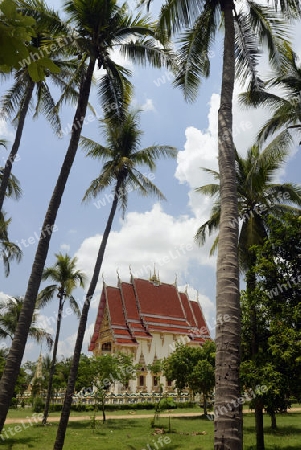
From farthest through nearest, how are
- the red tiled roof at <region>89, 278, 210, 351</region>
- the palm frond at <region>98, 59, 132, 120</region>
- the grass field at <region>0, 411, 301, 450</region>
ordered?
the red tiled roof at <region>89, 278, 210, 351</region> → the grass field at <region>0, 411, 301, 450</region> → the palm frond at <region>98, 59, 132, 120</region>

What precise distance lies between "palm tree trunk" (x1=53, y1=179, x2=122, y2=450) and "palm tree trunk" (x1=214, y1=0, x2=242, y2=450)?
26.1 feet

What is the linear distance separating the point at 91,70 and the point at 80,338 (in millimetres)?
8568

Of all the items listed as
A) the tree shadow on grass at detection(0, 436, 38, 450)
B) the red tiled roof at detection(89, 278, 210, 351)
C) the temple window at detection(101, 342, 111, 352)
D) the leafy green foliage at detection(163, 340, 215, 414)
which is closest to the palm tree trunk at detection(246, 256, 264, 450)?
the tree shadow on grass at detection(0, 436, 38, 450)

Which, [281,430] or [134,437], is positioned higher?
[281,430]

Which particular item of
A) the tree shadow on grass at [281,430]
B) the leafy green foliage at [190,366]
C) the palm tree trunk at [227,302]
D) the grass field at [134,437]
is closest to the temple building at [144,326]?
the leafy green foliage at [190,366]

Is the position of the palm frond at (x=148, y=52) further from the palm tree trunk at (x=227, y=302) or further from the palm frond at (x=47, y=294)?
the palm frond at (x=47, y=294)

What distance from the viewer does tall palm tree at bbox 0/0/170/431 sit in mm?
8266

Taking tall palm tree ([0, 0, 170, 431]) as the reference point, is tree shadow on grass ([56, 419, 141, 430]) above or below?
below

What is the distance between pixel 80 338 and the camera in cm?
1388

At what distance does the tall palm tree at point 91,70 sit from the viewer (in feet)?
27.1

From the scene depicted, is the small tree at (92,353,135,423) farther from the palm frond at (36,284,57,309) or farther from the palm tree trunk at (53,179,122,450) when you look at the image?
the palm tree trunk at (53,179,122,450)

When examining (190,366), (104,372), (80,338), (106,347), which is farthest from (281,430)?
(106,347)

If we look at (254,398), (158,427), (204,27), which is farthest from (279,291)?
(158,427)

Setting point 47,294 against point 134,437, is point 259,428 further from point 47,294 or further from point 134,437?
point 47,294
